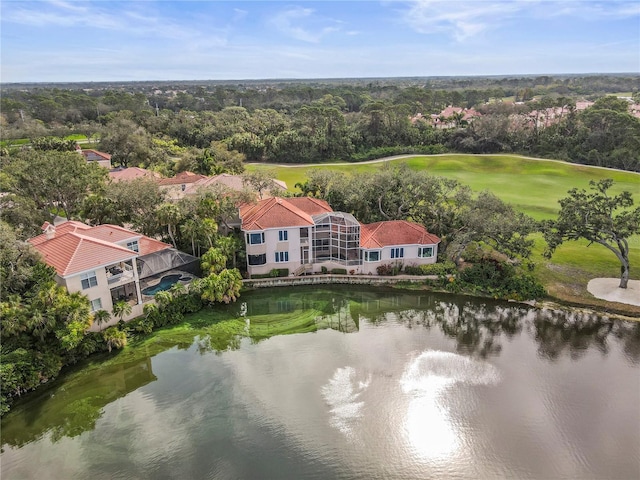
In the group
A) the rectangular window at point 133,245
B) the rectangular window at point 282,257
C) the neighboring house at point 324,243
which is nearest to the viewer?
the rectangular window at point 133,245

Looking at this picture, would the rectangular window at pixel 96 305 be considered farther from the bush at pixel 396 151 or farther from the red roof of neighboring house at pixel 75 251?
the bush at pixel 396 151

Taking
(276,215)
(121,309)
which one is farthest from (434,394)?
(121,309)

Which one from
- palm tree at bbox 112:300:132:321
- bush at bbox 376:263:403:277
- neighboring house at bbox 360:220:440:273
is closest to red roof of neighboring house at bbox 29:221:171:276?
palm tree at bbox 112:300:132:321

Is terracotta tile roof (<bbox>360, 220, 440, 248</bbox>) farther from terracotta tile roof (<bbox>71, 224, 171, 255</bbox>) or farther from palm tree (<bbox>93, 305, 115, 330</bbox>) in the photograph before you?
palm tree (<bbox>93, 305, 115, 330</bbox>)

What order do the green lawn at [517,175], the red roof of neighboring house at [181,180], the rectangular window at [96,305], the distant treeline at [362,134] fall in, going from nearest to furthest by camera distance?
1. the rectangular window at [96,305]
2. the red roof of neighboring house at [181,180]
3. the green lawn at [517,175]
4. the distant treeline at [362,134]

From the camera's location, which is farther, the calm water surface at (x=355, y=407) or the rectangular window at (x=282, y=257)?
the rectangular window at (x=282, y=257)

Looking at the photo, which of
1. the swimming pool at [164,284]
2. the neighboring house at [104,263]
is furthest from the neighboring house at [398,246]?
the swimming pool at [164,284]

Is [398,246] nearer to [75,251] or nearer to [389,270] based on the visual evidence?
[389,270]
